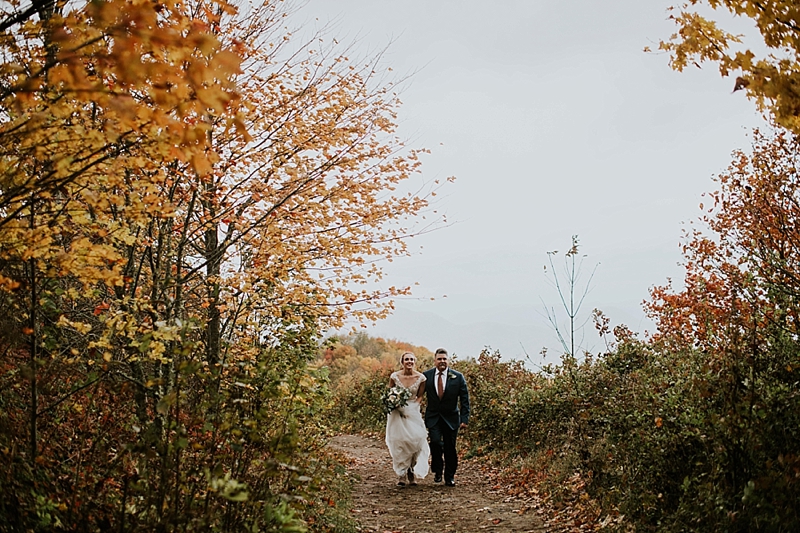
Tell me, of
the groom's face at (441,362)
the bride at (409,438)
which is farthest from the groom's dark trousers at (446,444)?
the groom's face at (441,362)

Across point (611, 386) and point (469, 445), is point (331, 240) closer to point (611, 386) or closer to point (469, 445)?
point (611, 386)

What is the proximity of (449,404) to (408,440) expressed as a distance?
87cm

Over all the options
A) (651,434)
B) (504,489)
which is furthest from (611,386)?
(651,434)

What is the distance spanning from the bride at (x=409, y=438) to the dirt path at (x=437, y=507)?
0.26m

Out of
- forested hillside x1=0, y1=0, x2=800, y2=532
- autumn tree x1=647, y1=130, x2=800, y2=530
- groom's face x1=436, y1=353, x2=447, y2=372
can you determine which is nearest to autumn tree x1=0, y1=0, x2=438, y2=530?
forested hillside x1=0, y1=0, x2=800, y2=532

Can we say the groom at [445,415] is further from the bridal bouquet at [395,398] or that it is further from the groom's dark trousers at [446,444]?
the bridal bouquet at [395,398]

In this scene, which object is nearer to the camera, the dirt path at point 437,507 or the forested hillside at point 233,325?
the forested hillside at point 233,325

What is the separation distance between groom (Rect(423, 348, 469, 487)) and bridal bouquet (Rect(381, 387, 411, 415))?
0.36 metres

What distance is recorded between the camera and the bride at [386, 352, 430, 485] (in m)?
9.88

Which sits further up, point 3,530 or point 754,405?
point 754,405

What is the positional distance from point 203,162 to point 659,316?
64.4 ft

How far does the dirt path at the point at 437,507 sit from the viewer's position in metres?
7.08

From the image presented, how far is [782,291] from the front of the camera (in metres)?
5.48

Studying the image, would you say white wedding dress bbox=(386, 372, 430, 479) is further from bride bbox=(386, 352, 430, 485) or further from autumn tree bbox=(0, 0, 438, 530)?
autumn tree bbox=(0, 0, 438, 530)
